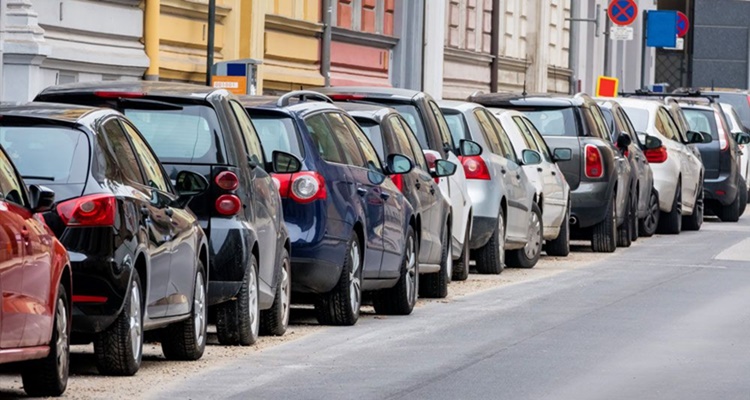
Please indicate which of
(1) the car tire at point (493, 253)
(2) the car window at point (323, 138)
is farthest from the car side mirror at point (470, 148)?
(2) the car window at point (323, 138)

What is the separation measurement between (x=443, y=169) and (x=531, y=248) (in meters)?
4.54

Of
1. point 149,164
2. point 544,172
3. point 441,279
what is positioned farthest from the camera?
point 544,172

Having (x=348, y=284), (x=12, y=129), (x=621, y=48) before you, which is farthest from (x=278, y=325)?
(x=621, y=48)

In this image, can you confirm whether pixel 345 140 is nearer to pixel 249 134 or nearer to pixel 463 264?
pixel 249 134

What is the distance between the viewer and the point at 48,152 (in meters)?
11.0

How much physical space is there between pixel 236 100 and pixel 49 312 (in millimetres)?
3816

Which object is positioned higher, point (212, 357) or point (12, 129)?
point (12, 129)

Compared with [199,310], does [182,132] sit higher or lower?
higher

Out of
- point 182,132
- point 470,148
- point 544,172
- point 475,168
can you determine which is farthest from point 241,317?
point 544,172

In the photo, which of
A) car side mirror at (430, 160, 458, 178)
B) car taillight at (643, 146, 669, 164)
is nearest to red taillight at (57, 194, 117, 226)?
car side mirror at (430, 160, 458, 178)

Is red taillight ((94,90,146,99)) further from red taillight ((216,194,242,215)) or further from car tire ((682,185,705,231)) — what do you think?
car tire ((682,185,705,231))

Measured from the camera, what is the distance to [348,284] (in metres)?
14.8

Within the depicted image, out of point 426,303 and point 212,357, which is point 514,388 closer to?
point 212,357

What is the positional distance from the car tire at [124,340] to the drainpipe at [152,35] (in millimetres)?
16224
